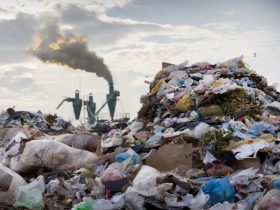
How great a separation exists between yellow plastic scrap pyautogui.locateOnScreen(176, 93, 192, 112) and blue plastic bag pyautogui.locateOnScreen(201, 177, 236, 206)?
4.00 meters

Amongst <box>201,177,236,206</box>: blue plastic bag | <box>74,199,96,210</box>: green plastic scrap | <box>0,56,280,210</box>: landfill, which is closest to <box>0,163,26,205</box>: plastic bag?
<box>0,56,280,210</box>: landfill

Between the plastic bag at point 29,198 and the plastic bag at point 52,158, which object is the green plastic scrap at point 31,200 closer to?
the plastic bag at point 29,198

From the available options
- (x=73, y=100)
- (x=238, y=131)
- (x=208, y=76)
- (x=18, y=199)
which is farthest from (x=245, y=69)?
(x=73, y=100)

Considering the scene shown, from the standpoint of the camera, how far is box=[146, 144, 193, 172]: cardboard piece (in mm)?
5953

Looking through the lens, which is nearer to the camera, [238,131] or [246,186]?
[246,186]

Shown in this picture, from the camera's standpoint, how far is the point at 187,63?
37.3 ft

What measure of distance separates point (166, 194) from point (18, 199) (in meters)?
1.74

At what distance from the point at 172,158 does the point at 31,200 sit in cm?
189

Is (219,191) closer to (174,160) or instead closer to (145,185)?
(145,185)

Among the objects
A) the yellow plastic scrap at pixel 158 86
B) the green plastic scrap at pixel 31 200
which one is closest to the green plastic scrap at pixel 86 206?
the green plastic scrap at pixel 31 200

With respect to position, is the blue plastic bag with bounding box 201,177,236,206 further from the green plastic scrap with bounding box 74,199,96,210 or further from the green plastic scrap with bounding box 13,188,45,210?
the green plastic scrap with bounding box 13,188,45,210

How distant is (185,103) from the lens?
8797 mm

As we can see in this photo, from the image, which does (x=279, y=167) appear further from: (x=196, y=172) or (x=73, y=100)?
(x=73, y=100)

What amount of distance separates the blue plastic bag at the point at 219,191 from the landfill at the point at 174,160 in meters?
0.01
